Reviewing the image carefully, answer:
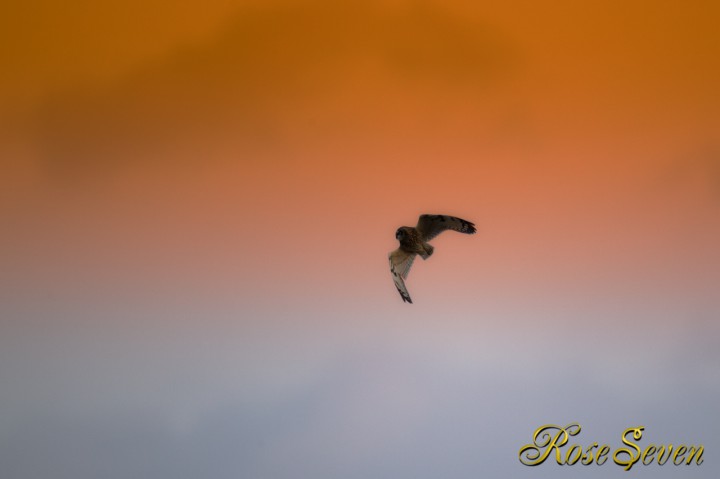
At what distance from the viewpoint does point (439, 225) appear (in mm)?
34250

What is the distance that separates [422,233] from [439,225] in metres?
0.38

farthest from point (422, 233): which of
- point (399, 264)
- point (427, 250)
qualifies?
point (399, 264)

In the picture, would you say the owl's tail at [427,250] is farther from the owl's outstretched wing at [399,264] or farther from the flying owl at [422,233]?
the owl's outstretched wing at [399,264]

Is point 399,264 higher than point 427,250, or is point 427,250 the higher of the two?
point 427,250

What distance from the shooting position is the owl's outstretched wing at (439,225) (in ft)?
112

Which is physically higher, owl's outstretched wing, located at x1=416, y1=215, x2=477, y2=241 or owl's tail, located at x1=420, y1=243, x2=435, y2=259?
owl's outstretched wing, located at x1=416, y1=215, x2=477, y2=241

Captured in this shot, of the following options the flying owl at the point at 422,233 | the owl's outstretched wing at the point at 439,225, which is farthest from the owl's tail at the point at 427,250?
the owl's outstretched wing at the point at 439,225

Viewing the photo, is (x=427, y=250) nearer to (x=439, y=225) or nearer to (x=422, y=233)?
(x=422, y=233)

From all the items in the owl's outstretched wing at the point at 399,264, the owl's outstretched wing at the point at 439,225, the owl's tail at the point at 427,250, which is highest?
the owl's outstretched wing at the point at 439,225

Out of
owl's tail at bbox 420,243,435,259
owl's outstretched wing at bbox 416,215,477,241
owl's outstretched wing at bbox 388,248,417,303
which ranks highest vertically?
owl's outstretched wing at bbox 416,215,477,241

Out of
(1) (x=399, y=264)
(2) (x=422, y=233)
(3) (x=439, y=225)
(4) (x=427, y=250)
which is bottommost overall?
(1) (x=399, y=264)

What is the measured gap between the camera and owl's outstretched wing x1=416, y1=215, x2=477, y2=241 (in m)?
34.1

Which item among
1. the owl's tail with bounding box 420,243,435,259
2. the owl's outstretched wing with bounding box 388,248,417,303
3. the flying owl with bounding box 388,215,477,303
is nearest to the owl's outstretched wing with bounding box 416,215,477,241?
the flying owl with bounding box 388,215,477,303

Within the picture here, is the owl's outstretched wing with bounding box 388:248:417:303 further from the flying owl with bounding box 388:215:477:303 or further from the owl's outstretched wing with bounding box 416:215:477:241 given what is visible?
the owl's outstretched wing with bounding box 416:215:477:241
